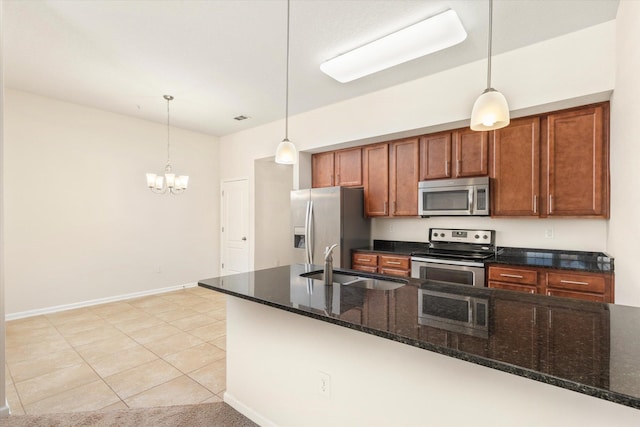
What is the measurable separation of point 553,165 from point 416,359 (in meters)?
2.55

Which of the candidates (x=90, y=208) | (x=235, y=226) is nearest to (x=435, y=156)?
(x=235, y=226)

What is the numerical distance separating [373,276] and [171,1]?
2.47 meters

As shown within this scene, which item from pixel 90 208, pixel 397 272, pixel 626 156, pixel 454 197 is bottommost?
pixel 397 272

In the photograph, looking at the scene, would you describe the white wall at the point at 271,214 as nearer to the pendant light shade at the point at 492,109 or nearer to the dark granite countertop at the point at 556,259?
the dark granite countertop at the point at 556,259

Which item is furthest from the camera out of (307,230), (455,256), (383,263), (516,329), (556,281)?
(307,230)

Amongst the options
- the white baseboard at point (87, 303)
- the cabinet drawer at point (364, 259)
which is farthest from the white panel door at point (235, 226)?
the cabinet drawer at point (364, 259)

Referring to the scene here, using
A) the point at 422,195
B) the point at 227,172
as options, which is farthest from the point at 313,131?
the point at 227,172

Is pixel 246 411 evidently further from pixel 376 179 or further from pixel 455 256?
pixel 376 179

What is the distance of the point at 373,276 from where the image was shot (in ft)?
6.96

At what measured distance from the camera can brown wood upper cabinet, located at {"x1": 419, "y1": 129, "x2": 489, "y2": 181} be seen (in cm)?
327

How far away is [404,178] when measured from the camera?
12.6 feet

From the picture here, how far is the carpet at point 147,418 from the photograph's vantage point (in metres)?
1.97

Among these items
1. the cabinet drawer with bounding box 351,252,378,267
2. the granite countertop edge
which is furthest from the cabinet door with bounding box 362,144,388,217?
the granite countertop edge

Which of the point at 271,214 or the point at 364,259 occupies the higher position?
the point at 271,214
